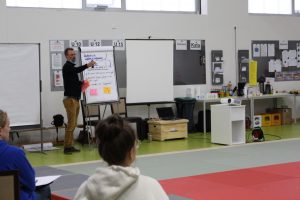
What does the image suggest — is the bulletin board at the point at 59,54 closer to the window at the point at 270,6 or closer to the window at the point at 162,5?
the window at the point at 162,5

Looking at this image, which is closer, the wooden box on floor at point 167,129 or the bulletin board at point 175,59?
the bulletin board at point 175,59

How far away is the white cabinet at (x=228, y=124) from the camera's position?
31.7 ft

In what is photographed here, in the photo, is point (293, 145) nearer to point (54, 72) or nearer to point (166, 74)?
→ point (166, 74)

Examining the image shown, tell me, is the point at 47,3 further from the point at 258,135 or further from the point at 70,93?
the point at 258,135

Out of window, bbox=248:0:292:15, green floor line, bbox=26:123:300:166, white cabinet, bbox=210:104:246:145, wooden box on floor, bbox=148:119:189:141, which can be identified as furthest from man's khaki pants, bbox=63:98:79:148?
window, bbox=248:0:292:15

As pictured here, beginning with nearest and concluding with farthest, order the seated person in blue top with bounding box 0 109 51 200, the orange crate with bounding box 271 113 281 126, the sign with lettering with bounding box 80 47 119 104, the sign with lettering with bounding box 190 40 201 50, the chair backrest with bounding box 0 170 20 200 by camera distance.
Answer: the chair backrest with bounding box 0 170 20 200 → the seated person in blue top with bounding box 0 109 51 200 → the sign with lettering with bounding box 80 47 119 104 → the sign with lettering with bounding box 190 40 201 50 → the orange crate with bounding box 271 113 281 126

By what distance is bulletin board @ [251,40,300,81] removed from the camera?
12.9 metres

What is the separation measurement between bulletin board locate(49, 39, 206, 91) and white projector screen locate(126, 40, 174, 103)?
0.31m

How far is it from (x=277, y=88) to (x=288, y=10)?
6.73 ft

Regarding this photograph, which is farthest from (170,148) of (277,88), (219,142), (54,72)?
(277,88)

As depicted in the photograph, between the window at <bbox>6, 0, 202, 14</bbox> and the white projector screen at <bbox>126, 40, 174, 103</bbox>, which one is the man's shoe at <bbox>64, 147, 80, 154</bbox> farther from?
the window at <bbox>6, 0, 202, 14</bbox>

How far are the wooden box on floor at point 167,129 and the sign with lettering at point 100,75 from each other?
995 millimetres

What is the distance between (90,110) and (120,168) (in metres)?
8.27

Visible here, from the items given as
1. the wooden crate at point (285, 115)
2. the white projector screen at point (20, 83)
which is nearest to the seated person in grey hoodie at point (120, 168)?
the white projector screen at point (20, 83)
